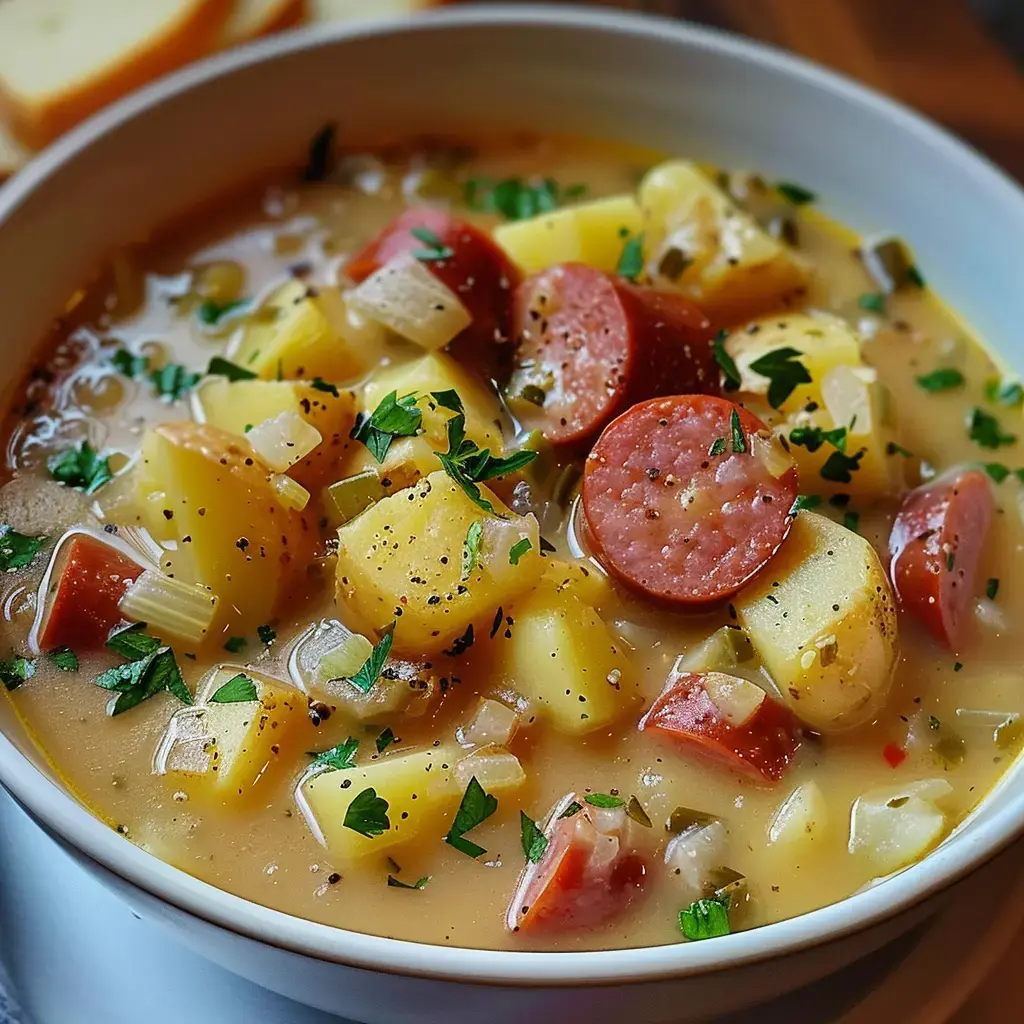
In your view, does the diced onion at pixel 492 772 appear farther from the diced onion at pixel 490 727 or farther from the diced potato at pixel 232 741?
the diced potato at pixel 232 741

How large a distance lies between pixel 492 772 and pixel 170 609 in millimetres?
581

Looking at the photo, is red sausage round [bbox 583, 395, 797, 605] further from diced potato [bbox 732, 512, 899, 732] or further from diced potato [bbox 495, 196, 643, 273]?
diced potato [bbox 495, 196, 643, 273]

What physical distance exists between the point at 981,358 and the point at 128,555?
1713mm

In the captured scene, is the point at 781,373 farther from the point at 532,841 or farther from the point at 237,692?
the point at 237,692

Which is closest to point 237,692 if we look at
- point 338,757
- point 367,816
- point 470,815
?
point 338,757

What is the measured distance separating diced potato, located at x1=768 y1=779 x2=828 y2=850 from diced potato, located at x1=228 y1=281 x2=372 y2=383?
1.11 metres

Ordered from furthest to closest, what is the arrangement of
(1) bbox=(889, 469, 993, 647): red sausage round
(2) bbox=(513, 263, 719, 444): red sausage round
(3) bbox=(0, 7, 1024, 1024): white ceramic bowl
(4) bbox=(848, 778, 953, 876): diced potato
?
(3) bbox=(0, 7, 1024, 1024): white ceramic bowl, (2) bbox=(513, 263, 719, 444): red sausage round, (1) bbox=(889, 469, 993, 647): red sausage round, (4) bbox=(848, 778, 953, 876): diced potato

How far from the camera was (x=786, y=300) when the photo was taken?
8.37 feet

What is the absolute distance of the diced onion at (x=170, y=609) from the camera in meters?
1.98

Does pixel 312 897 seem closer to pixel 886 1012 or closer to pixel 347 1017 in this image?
pixel 347 1017

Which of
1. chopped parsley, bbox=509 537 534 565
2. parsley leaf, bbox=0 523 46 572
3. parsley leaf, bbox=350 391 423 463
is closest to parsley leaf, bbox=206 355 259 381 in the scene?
parsley leaf, bbox=350 391 423 463

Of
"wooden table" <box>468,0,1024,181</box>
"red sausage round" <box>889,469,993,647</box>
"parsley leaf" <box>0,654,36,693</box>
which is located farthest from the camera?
"wooden table" <box>468,0,1024,181</box>

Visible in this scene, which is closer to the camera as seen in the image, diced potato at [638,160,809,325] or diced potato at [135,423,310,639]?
diced potato at [135,423,310,639]

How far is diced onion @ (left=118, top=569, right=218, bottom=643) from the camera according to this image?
6.49ft
